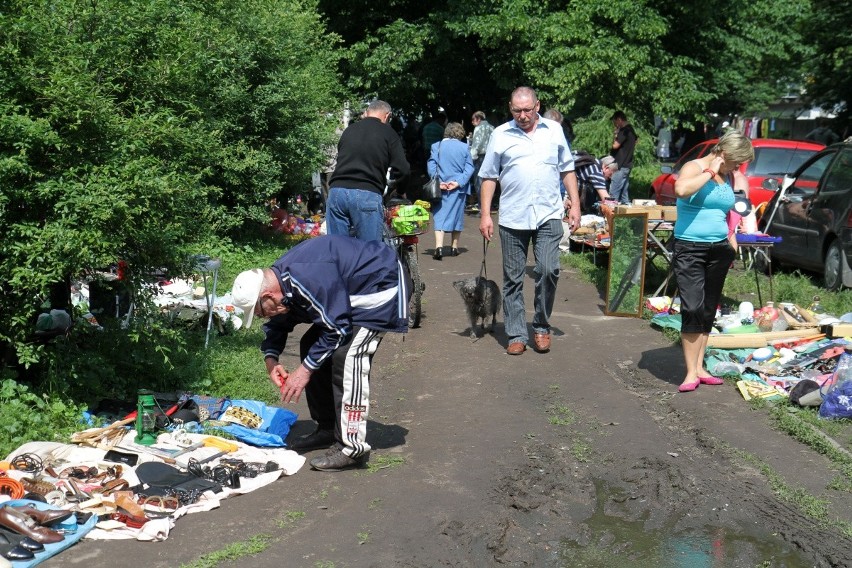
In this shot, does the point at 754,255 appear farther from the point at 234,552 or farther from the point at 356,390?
the point at 234,552

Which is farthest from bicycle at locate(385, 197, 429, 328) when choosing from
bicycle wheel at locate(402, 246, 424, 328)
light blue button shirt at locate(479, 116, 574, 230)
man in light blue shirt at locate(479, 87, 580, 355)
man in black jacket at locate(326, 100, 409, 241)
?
light blue button shirt at locate(479, 116, 574, 230)

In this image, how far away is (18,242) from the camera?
18.4 feet

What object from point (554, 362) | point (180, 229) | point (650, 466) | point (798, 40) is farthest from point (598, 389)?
point (798, 40)

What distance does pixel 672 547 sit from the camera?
16.5 feet

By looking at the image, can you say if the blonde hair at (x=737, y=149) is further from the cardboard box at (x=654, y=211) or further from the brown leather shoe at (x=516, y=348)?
the cardboard box at (x=654, y=211)

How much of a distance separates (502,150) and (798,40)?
26.4 m

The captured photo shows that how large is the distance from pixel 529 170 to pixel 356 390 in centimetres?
352

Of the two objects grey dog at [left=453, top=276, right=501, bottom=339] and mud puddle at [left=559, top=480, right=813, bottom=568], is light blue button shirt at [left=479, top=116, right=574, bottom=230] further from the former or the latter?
mud puddle at [left=559, top=480, right=813, bottom=568]

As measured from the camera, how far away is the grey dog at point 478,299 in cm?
941

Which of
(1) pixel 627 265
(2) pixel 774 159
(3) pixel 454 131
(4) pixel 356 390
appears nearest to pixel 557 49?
(2) pixel 774 159

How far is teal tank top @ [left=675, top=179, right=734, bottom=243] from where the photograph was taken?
7.57 metres

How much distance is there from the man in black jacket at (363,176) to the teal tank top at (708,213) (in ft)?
9.79

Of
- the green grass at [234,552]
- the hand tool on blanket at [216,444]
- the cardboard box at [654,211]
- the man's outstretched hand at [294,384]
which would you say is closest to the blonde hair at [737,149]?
the cardboard box at [654,211]

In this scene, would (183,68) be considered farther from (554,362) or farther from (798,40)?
(798,40)
